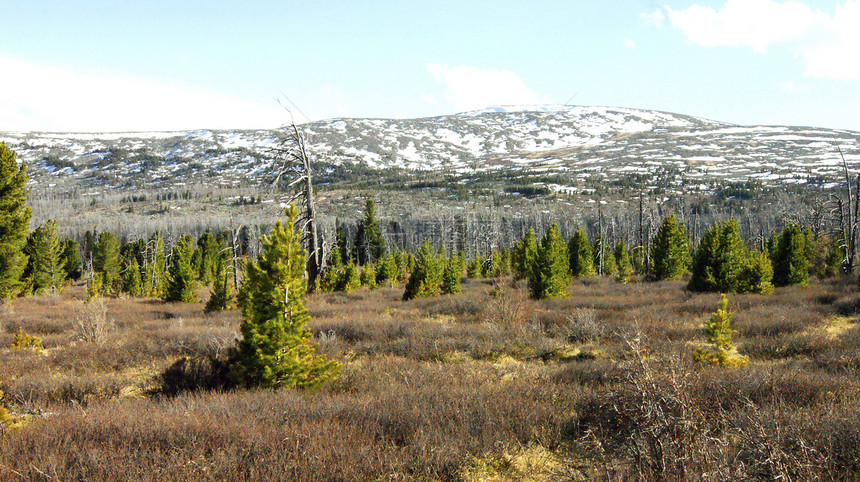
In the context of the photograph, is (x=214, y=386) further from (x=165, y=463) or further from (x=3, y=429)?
Answer: (x=165, y=463)

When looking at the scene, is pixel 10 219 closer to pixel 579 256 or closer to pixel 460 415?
pixel 460 415

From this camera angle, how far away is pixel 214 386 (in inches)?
323

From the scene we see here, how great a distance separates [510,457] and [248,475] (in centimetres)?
248

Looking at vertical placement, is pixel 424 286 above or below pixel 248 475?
below

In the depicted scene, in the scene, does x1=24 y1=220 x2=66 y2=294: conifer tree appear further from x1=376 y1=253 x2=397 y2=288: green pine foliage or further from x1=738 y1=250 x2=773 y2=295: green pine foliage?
x1=738 y1=250 x2=773 y2=295: green pine foliage

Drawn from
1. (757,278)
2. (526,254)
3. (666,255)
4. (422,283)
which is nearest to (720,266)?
(757,278)

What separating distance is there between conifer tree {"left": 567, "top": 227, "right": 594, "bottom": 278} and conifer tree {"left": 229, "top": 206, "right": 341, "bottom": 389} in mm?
30699

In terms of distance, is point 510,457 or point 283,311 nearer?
point 510,457

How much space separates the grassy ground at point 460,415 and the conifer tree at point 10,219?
46.4 feet

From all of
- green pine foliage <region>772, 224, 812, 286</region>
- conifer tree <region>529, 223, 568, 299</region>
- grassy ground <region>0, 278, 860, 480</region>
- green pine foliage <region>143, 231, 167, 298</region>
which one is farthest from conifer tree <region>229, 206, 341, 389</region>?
green pine foliage <region>143, 231, 167, 298</region>

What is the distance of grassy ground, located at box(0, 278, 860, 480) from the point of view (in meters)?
3.81

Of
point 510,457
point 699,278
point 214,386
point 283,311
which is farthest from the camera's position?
point 699,278

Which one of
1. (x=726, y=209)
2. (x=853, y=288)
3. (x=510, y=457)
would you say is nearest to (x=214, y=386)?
(x=510, y=457)

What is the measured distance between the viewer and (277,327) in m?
7.29
